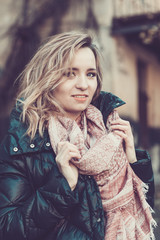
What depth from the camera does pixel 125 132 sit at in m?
1.97

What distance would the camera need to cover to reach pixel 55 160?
1.81 meters

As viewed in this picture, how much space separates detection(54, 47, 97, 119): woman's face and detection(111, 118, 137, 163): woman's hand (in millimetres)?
214

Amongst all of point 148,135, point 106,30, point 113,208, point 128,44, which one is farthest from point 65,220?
point 148,135

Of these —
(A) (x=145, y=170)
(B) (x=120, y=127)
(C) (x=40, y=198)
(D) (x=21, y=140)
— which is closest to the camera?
(C) (x=40, y=198)

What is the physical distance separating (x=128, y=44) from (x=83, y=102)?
20.6 feet

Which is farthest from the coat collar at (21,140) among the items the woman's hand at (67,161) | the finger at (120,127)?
the finger at (120,127)

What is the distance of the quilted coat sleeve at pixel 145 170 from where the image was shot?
2.06m

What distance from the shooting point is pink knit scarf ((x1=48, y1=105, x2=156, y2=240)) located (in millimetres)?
1835

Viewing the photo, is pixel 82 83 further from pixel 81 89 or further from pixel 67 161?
pixel 67 161

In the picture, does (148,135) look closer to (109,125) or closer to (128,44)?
(128,44)

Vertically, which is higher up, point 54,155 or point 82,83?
point 82,83

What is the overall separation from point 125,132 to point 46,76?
580 millimetres

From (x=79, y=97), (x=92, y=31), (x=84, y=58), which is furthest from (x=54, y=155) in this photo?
(x=92, y=31)

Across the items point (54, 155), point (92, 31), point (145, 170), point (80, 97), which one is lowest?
point (145, 170)
